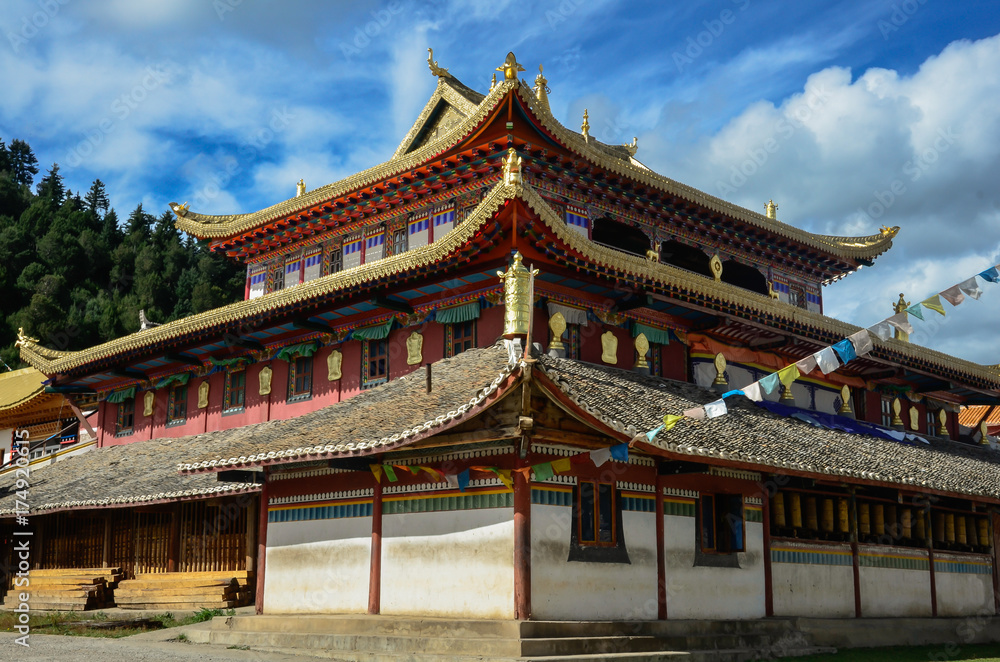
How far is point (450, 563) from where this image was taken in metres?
14.1

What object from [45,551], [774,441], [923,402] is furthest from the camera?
[923,402]

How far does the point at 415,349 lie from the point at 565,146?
18.3ft

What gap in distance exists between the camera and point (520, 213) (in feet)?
54.4

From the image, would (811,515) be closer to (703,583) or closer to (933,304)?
(703,583)

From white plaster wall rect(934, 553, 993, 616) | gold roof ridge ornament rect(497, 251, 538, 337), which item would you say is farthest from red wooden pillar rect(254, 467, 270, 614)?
white plaster wall rect(934, 553, 993, 616)

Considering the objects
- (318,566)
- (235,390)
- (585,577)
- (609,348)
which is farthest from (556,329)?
(235,390)

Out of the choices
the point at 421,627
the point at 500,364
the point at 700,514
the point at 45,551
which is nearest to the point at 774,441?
the point at 700,514

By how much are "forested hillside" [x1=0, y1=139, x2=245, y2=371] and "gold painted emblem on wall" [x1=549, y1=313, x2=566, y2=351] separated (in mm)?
54821

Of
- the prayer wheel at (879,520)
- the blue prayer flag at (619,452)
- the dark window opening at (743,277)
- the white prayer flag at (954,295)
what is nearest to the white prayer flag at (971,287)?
the white prayer flag at (954,295)

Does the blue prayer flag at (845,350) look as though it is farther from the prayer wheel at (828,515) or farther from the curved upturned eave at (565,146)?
the curved upturned eave at (565,146)

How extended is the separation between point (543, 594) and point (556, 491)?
147 centimetres

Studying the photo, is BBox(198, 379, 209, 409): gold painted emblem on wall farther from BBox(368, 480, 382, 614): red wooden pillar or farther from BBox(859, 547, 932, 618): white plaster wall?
BBox(859, 547, 932, 618): white plaster wall

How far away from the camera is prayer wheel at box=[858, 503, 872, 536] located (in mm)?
19734

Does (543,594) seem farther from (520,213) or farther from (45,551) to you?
(45,551)
